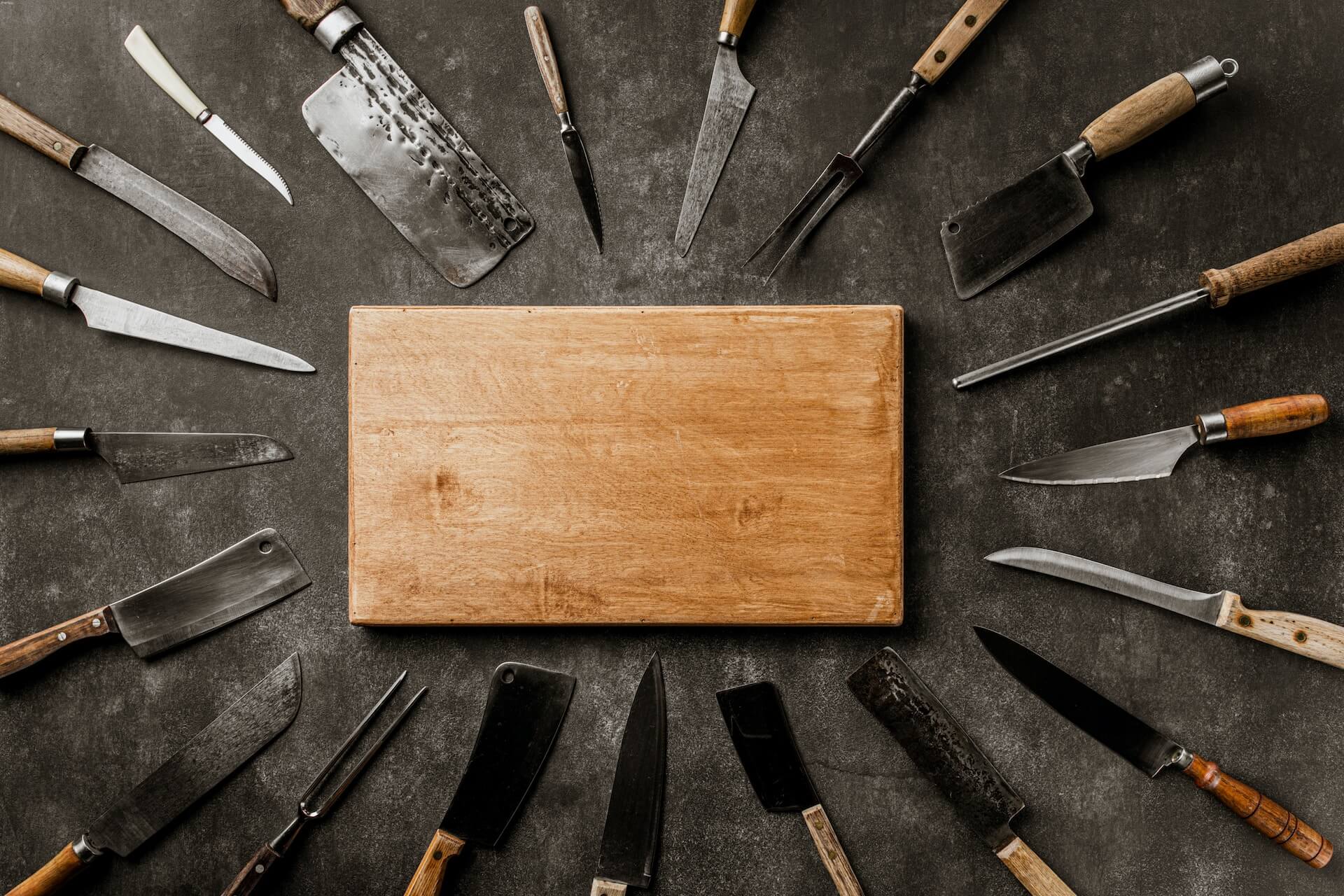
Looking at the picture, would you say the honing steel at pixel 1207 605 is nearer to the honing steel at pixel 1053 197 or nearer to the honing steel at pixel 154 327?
the honing steel at pixel 1053 197

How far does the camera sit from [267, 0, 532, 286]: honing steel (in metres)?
1.27

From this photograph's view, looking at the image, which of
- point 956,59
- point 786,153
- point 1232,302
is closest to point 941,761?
point 1232,302

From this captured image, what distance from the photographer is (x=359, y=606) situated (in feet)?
4.04

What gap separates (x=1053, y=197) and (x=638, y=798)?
112cm

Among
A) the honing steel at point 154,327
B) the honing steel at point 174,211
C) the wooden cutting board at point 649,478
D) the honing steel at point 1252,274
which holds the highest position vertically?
the honing steel at point 174,211

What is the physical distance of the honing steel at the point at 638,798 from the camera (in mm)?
1253

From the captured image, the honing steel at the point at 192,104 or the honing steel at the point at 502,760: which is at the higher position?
the honing steel at the point at 192,104

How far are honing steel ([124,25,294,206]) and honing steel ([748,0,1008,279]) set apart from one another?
78cm

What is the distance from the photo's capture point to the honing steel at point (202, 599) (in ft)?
4.11

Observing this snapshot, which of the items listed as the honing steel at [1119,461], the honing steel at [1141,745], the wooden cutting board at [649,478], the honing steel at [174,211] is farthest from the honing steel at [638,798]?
the honing steel at [174,211]

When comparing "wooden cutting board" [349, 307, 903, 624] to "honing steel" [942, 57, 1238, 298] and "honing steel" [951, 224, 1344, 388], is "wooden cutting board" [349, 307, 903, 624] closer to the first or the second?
"honing steel" [942, 57, 1238, 298]

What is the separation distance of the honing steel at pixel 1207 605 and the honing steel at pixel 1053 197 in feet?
1.40

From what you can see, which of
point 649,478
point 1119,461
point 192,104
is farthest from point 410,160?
point 1119,461

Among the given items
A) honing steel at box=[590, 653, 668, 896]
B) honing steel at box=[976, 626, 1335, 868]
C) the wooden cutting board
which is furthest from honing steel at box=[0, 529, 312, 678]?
honing steel at box=[976, 626, 1335, 868]
